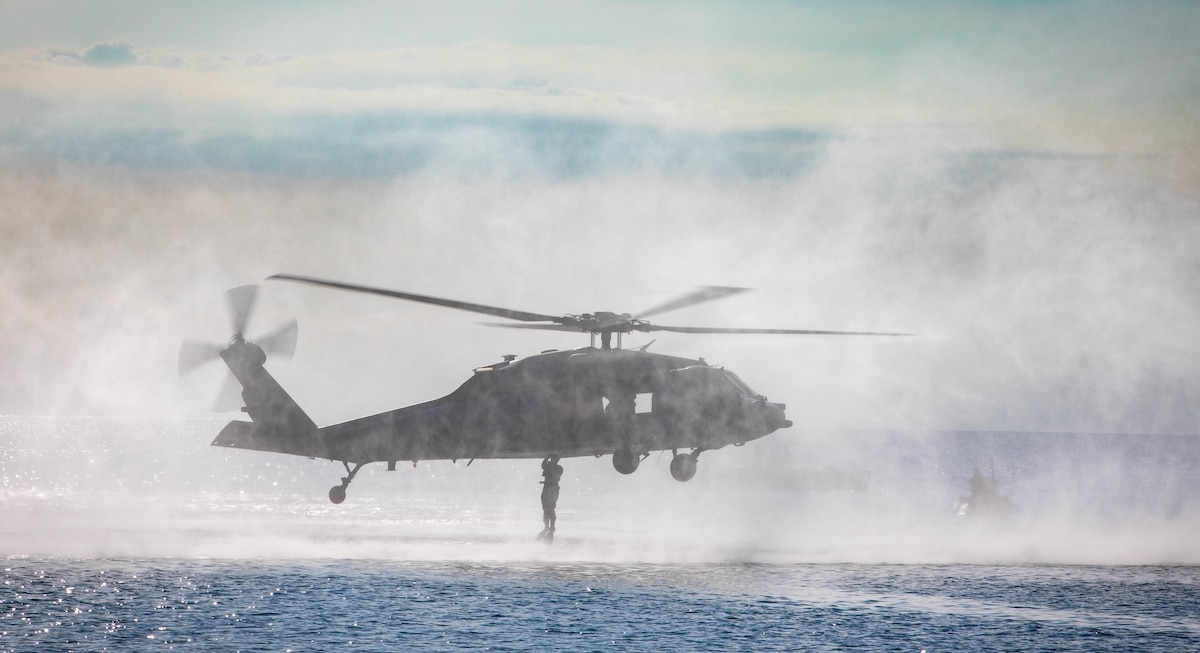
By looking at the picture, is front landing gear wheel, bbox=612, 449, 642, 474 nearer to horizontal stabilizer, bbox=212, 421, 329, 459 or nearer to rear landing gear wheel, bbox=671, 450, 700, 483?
rear landing gear wheel, bbox=671, 450, 700, 483

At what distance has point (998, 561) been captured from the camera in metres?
51.9

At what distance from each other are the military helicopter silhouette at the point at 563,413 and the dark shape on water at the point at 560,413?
3cm

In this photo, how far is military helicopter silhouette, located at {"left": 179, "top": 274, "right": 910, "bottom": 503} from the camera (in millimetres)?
32812

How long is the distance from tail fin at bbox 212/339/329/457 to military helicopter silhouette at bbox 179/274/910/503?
0.13 feet

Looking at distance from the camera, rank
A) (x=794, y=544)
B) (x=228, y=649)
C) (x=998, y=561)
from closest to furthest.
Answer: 1. (x=228, y=649)
2. (x=998, y=561)
3. (x=794, y=544)

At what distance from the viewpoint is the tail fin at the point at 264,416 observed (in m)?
36.4

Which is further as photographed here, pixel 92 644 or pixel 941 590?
pixel 941 590

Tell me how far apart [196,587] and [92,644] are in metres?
9.57

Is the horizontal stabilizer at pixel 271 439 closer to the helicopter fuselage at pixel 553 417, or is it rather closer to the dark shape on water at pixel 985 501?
the helicopter fuselage at pixel 553 417

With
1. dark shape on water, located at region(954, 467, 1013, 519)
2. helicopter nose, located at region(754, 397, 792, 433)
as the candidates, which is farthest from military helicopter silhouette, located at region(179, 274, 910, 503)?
dark shape on water, located at region(954, 467, 1013, 519)

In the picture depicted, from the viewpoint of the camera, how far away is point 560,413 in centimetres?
3400

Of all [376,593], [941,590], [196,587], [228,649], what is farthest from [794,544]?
[228,649]

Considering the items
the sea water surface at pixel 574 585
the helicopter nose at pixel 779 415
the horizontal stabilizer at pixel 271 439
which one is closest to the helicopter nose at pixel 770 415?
the helicopter nose at pixel 779 415

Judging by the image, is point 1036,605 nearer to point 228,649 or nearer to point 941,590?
point 941,590
